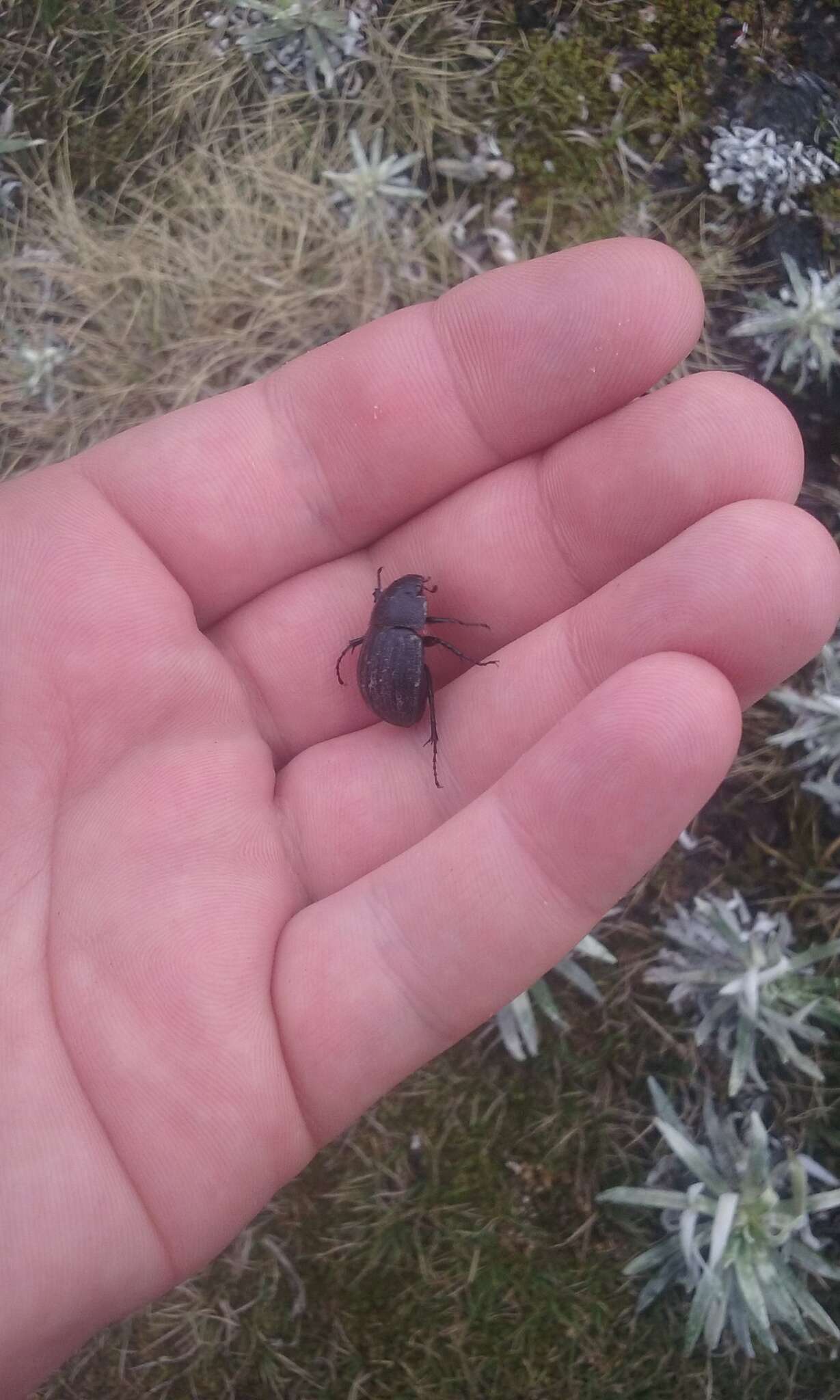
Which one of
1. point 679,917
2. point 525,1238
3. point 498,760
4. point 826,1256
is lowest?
point 826,1256

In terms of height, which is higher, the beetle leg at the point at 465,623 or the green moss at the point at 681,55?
the green moss at the point at 681,55

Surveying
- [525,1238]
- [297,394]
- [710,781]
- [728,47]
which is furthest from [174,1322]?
[728,47]

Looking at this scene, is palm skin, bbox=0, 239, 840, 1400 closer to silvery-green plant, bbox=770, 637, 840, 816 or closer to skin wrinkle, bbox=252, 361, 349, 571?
skin wrinkle, bbox=252, 361, 349, 571

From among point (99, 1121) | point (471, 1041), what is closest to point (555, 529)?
point (471, 1041)

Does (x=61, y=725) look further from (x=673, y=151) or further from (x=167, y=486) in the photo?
(x=673, y=151)

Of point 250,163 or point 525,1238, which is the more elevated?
point 250,163

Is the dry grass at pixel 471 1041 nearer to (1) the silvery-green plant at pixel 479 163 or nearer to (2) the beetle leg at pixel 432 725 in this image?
(1) the silvery-green plant at pixel 479 163

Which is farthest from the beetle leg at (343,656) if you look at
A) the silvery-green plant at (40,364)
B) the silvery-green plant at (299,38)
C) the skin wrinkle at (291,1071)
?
the silvery-green plant at (299,38)
